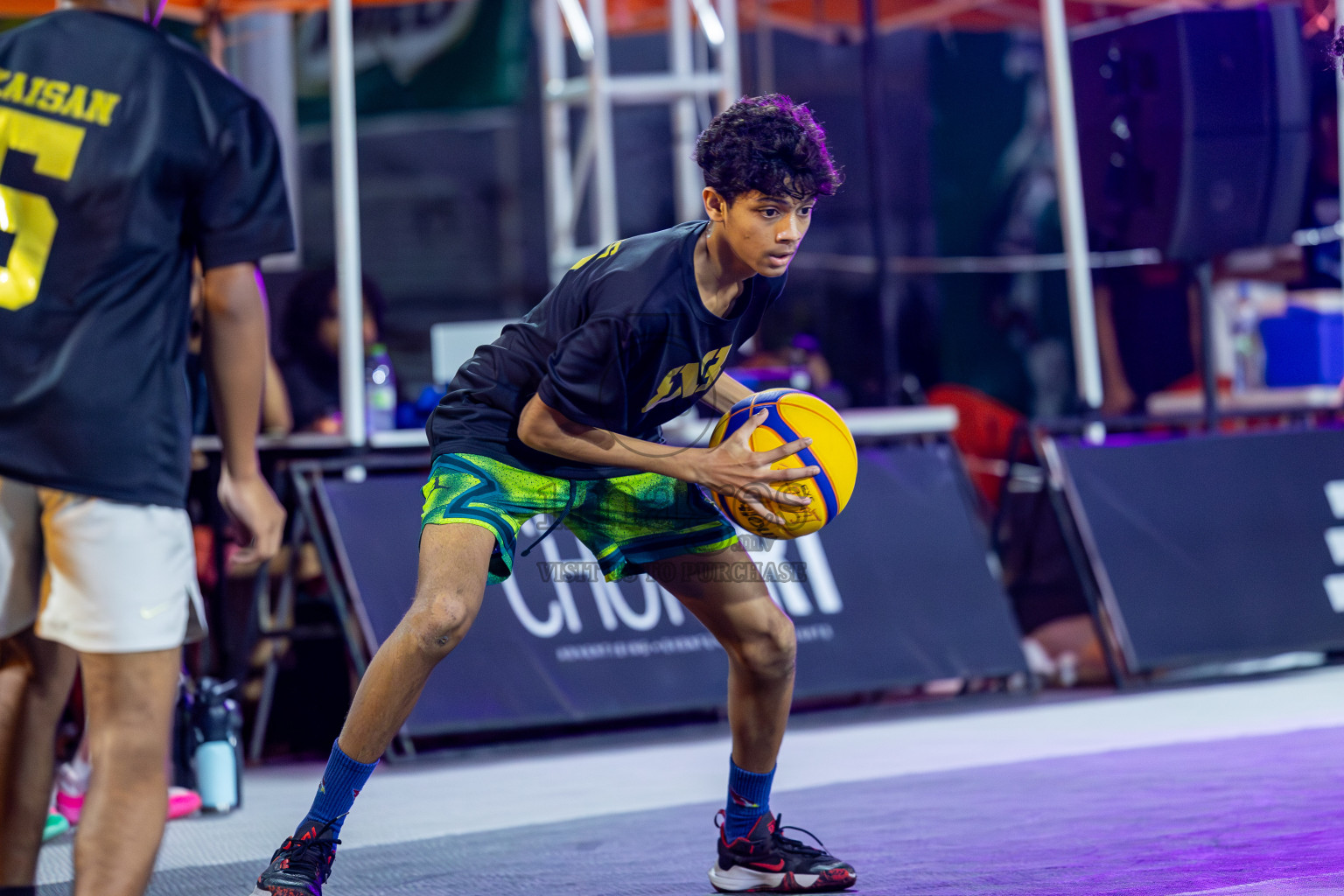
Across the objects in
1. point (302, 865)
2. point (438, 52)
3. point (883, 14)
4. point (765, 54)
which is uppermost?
point (883, 14)

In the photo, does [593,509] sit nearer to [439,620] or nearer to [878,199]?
[439,620]

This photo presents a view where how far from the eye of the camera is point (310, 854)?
127 inches

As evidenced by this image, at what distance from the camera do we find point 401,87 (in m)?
7.92

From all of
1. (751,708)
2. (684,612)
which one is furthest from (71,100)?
(684,612)

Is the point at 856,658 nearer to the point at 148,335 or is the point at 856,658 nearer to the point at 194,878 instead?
the point at 194,878

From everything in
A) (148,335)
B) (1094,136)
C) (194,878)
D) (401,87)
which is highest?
(401,87)

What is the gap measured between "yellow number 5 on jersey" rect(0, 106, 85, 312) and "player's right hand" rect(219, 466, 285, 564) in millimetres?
419

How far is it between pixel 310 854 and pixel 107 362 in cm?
136

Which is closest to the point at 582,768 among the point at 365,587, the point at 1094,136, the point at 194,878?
the point at 365,587

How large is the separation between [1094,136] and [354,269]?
3.68m

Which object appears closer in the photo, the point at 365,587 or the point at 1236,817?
the point at 1236,817

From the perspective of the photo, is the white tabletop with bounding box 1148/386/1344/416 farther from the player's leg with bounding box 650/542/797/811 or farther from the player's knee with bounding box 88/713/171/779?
the player's knee with bounding box 88/713/171/779

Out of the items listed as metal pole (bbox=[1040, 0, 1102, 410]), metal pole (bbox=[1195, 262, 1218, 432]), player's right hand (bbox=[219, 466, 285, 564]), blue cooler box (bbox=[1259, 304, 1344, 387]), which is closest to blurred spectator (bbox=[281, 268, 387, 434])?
metal pole (bbox=[1040, 0, 1102, 410])

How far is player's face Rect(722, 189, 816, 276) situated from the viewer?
3.21m
